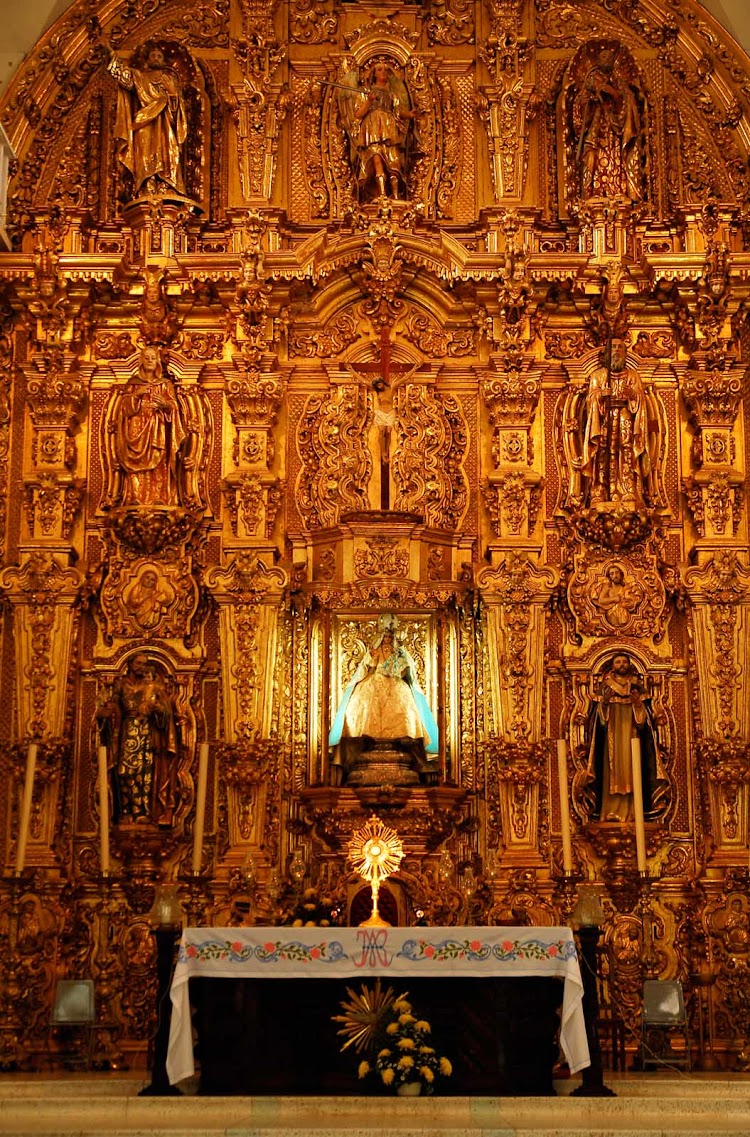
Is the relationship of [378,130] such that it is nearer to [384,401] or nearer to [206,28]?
[206,28]

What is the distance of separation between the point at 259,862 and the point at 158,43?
8.11 meters

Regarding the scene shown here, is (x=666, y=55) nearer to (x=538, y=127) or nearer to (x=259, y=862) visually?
(x=538, y=127)

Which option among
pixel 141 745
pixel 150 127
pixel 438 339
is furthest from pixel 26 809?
pixel 150 127

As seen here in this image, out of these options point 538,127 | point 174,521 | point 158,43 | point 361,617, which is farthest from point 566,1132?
point 158,43

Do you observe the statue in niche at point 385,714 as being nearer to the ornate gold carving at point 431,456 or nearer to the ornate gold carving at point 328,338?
the ornate gold carving at point 431,456

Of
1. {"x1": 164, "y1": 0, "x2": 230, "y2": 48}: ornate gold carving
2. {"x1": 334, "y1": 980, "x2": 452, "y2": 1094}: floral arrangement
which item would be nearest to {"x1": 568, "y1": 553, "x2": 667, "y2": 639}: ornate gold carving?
{"x1": 334, "y1": 980, "x2": 452, "y2": 1094}: floral arrangement

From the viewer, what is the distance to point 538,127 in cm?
1744

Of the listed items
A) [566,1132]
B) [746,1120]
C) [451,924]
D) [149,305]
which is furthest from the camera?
[149,305]

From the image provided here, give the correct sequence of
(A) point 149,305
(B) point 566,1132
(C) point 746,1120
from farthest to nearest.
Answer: (A) point 149,305
(C) point 746,1120
(B) point 566,1132

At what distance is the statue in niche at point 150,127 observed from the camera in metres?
17.0

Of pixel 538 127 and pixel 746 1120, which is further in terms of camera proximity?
pixel 538 127

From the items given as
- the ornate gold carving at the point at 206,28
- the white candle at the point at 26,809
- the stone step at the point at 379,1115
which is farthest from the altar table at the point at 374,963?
the ornate gold carving at the point at 206,28

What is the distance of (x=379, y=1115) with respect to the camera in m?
11.7

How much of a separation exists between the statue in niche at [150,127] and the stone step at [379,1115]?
8.80 metres
